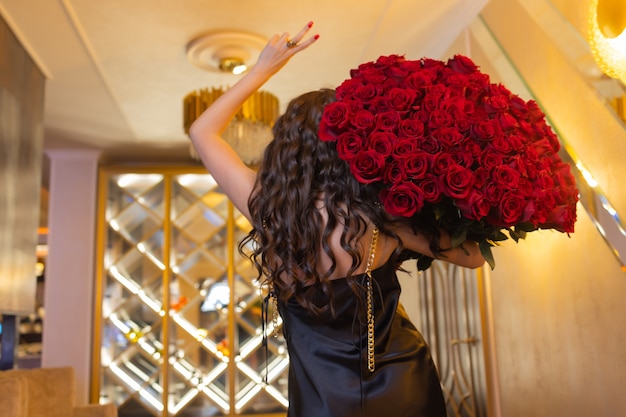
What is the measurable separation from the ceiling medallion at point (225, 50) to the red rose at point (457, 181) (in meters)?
2.74

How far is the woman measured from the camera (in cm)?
123

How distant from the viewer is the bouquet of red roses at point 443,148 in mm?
1176

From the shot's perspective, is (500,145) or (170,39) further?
(170,39)

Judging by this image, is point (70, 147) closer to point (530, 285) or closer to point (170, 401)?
point (170, 401)

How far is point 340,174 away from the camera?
126cm

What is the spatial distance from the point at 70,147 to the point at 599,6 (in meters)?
4.71

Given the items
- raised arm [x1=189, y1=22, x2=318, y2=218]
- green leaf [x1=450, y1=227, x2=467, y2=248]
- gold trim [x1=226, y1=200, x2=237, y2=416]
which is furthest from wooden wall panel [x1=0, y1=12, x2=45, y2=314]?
green leaf [x1=450, y1=227, x2=467, y2=248]

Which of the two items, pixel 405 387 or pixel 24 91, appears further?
pixel 24 91

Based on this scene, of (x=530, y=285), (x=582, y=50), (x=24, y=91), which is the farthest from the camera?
(x=24, y=91)

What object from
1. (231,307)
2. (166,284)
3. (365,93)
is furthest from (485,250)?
(166,284)

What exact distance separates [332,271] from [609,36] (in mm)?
1468

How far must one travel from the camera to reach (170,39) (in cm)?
370

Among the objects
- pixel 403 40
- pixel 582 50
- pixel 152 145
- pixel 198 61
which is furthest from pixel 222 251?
pixel 582 50

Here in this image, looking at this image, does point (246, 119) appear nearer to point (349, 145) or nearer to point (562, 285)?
point (562, 285)
